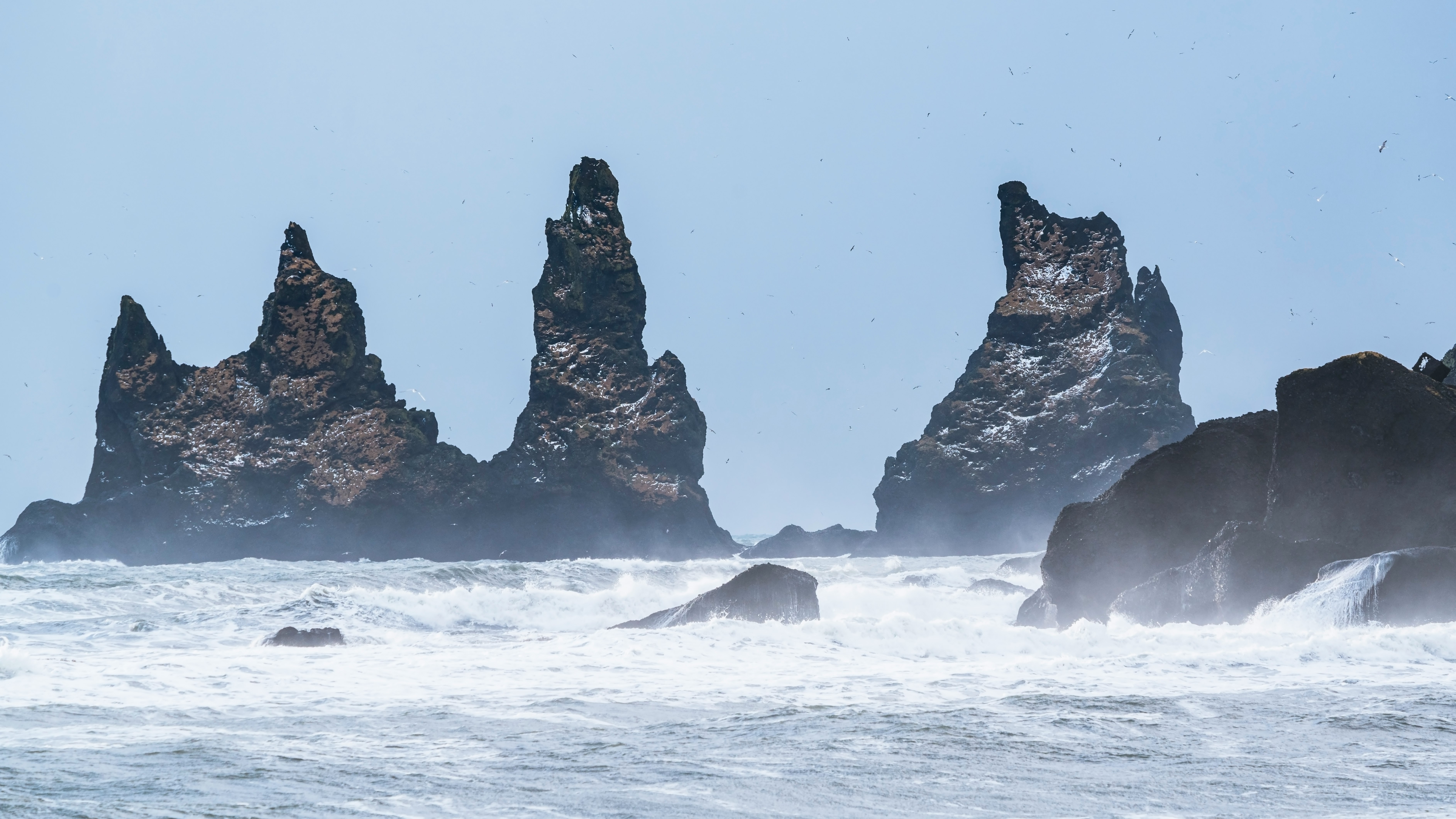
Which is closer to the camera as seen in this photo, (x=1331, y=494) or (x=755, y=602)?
(x=1331, y=494)

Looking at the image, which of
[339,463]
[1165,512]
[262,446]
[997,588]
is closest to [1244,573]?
[1165,512]

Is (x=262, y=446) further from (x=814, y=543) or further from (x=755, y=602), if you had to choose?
(x=755, y=602)

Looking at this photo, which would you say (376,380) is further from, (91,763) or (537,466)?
(91,763)

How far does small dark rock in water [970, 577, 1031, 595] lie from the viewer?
26.4 m

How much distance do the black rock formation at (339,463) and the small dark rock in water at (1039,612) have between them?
5416 cm

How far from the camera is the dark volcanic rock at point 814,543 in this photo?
266 ft

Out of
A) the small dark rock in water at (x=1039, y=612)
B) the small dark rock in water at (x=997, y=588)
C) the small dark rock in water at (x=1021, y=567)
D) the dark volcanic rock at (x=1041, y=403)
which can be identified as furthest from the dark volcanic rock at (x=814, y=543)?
the small dark rock in water at (x=1039, y=612)

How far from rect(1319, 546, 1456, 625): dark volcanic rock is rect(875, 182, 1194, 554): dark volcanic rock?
6275 centimetres

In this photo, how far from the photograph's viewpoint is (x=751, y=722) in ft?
28.7

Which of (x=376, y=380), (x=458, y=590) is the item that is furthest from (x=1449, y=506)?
(x=376, y=380)

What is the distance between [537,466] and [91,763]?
70.5m

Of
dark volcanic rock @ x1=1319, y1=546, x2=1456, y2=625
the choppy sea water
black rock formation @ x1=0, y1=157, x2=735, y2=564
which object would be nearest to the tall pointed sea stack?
black rock formation @ x1=0, y1=157, x2=735, y2=564

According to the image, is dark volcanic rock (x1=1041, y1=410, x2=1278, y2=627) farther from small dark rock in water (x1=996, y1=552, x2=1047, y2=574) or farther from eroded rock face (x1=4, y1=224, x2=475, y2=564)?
eroded rock face (x1=4, y1=224, x2=475, y2=564)

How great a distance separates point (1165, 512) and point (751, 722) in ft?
40.4
